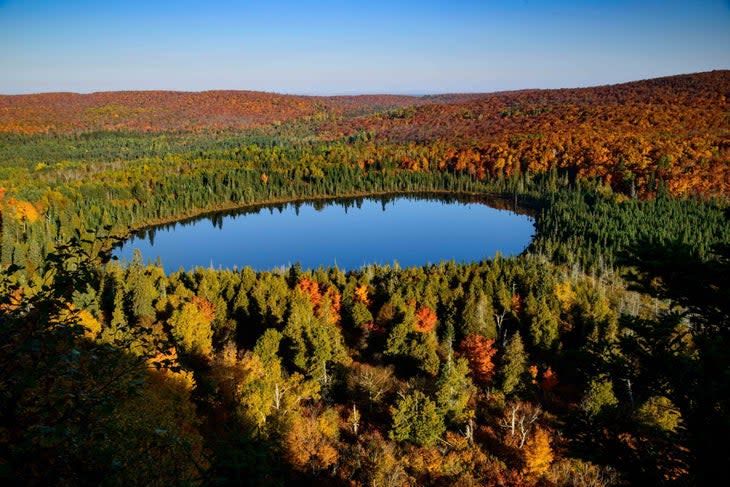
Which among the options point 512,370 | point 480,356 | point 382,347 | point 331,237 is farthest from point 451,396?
point 331,237

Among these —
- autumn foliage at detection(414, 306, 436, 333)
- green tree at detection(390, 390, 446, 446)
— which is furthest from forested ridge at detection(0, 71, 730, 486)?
autumn foliage at detection(414, 306, 436, 333)

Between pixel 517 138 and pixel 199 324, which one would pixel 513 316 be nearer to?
pixel 199 324

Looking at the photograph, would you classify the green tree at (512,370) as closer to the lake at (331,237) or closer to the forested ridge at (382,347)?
the forested ridge at (382,347)

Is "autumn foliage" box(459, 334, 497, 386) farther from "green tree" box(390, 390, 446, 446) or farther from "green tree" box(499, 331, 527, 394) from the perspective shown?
"green tree" box(390, 390, 446, 446)

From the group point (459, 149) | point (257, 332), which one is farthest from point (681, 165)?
point (257, 332)

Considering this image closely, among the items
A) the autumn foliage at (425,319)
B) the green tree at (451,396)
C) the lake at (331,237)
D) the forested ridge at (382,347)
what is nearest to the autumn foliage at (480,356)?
the forested ridge at (382,347)

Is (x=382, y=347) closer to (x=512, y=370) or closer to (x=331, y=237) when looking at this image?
(x=512, y=370)
